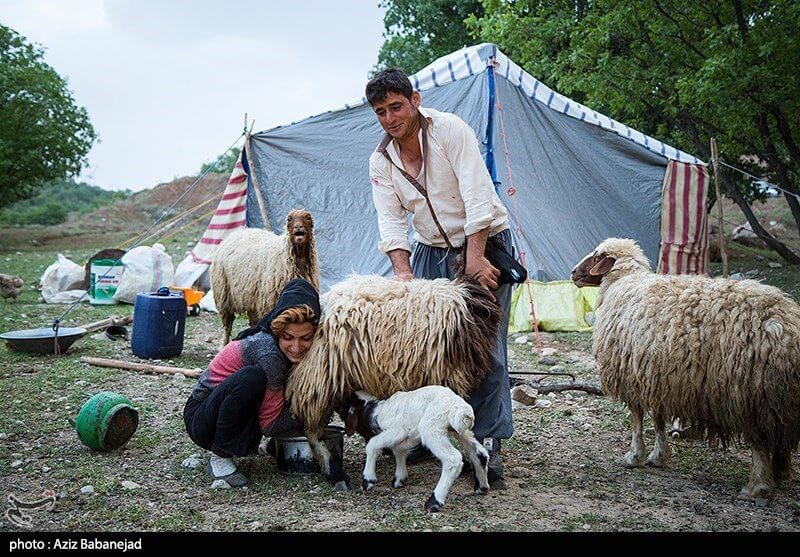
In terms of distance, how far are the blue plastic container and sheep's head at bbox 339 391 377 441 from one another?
3.64 meters

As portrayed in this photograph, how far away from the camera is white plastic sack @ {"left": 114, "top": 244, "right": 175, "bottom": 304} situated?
10.4 m

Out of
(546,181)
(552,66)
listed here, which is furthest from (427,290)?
(552,66)

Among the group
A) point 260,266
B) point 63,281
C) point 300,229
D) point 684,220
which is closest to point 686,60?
point 684,220

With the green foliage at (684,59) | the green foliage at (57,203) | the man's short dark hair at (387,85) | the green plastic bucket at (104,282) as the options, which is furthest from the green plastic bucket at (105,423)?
the green foliage at (57,203)

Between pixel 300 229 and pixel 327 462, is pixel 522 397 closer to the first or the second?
pixel 327 462

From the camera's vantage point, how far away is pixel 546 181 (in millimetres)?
9781

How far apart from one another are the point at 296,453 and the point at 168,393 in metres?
2.20

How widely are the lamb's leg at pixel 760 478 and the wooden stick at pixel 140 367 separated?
4093 mm

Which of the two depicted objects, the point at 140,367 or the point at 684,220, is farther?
the point at 684,220

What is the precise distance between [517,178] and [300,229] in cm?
346

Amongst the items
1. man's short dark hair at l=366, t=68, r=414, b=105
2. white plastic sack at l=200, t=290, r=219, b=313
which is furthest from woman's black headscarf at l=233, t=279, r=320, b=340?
white plastic sack at l=200, t=290, r=219, b=313

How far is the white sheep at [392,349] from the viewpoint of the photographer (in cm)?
354

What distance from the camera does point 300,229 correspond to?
6973 mm
